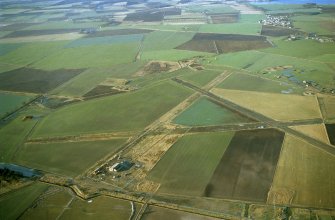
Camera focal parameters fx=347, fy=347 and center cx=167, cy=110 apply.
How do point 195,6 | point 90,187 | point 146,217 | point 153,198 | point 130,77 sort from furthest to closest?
1. point 195,6
2. point 130,77
3. point 90,187
4. point 153,198
5. point 146,217

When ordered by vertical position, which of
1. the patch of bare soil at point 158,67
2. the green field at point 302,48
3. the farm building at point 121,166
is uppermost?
the green field at point 302,48

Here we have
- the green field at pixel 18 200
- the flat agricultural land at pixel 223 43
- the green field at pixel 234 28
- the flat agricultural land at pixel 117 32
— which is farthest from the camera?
the flat agricultural land at pixel 117 32

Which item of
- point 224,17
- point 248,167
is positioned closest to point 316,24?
point 224,17

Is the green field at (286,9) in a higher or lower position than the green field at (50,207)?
higher

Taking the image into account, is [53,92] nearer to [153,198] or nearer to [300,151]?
[153,198]

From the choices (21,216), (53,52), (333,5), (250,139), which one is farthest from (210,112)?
(333,5)

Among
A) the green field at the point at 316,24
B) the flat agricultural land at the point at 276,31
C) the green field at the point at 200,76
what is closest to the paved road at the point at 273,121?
the green field at the point at 200,76

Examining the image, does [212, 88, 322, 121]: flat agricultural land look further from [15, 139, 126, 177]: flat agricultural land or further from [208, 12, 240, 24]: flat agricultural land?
[208, 12, 240, 24]: flat agricultural land

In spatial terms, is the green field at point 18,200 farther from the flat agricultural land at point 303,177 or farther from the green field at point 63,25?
the green field at point 63,25
